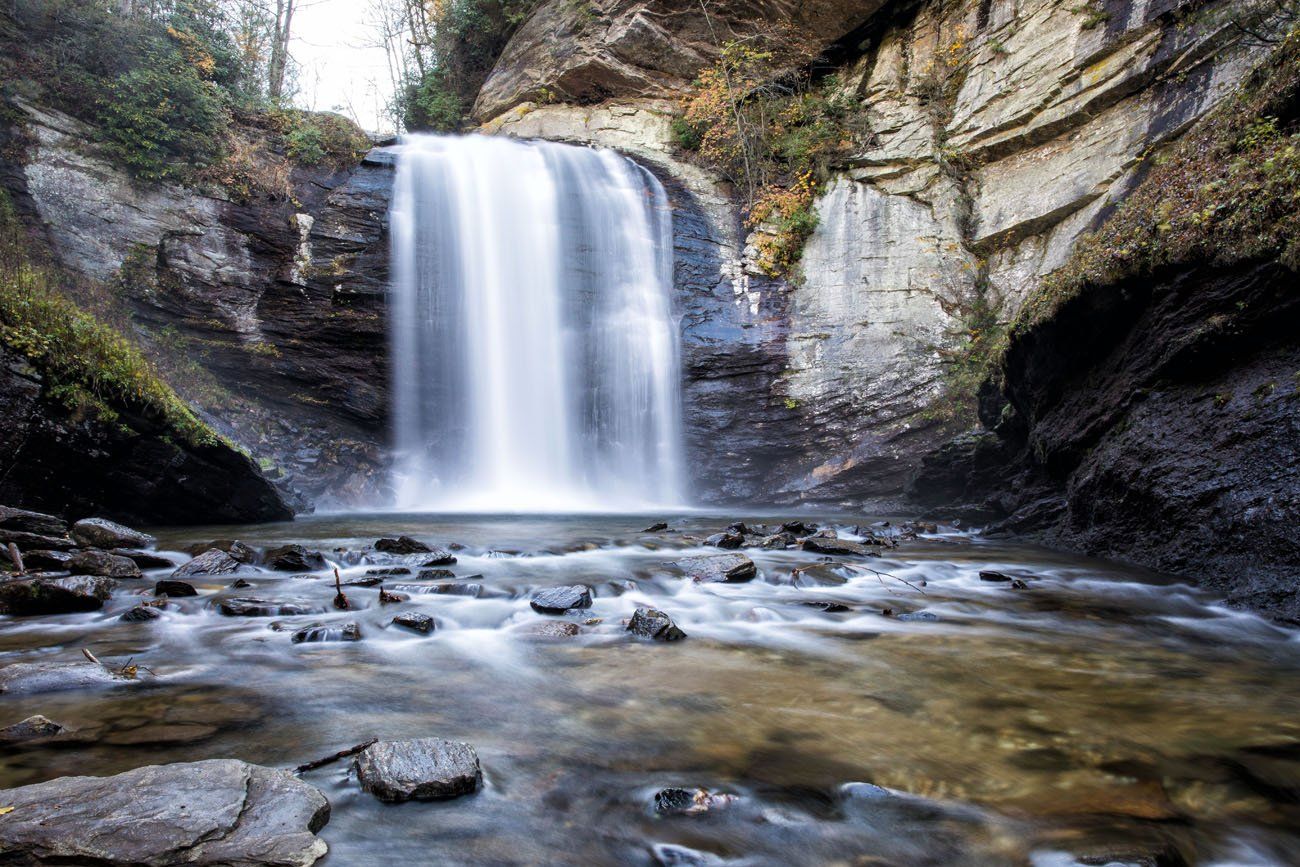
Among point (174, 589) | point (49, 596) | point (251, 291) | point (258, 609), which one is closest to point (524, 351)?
point (251, 291)

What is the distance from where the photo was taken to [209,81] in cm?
1403

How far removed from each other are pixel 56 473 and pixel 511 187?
35.5 feet

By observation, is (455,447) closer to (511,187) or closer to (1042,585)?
(511,187)

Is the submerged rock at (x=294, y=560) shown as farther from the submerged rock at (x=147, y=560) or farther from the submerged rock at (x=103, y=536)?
the submerged rock at (x=103, y=536)

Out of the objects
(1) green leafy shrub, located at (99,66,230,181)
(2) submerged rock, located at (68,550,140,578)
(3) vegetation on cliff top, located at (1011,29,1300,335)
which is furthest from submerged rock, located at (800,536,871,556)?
(1) green leafy shrub, located at (99,66,230,181)

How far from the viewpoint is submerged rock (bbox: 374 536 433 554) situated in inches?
260

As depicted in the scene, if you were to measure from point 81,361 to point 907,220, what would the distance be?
47.0ft

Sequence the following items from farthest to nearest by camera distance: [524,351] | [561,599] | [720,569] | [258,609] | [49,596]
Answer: [524,351], [720,569], [561,599], [258,609], [49,596]

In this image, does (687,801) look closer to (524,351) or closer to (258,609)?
(258,609)

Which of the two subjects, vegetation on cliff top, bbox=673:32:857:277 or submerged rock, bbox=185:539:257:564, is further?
vegetation on cliff top, bbox=673:32:857:277

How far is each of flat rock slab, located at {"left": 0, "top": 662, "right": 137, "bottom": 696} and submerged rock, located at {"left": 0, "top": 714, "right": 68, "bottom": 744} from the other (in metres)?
0.49

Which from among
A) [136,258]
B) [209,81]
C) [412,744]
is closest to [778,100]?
[209,81]

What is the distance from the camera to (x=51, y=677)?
277 centimetres

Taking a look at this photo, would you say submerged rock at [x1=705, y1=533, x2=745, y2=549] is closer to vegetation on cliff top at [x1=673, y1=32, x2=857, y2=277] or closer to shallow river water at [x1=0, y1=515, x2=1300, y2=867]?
shallow river water at [x1=0, y1=515, x2=1300, y2=867]
